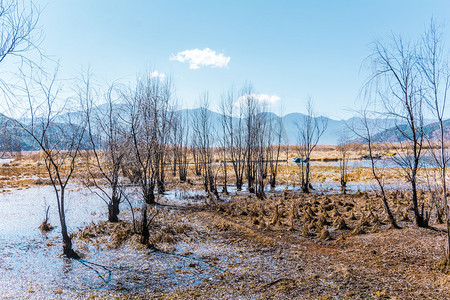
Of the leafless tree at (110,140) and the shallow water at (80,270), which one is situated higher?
the leafless tree at (110,140)

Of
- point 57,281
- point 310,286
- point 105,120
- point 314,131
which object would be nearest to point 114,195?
point 105,120

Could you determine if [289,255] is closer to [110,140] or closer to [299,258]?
[299,258]

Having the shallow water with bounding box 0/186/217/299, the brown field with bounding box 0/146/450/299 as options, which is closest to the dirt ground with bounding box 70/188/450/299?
the brown field with bounding box 0/146/450/299

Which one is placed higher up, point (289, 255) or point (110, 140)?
point (110, 140)

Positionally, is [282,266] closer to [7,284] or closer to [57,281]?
[57,281]

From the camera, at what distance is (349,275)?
6.53 metres

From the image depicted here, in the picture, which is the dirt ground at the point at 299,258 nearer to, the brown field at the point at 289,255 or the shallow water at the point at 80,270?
the brown field at the point at 289,255

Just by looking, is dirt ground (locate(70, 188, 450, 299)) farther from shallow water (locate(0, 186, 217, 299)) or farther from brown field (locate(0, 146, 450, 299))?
shallow water (locate(0, 186, 217, 299))

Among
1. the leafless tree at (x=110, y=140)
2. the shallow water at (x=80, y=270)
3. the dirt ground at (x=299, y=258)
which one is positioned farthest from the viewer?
the leafless tree at (x=110, y=140)

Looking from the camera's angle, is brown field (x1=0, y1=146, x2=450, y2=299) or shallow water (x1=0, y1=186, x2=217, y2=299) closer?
brown field (x1=0, y1=146, x2=450, y2=299)

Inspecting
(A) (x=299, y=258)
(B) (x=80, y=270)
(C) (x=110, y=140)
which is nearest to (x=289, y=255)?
(A) (x=299, y=258)

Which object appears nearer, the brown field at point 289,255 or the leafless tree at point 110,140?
the brown field at point 289,255

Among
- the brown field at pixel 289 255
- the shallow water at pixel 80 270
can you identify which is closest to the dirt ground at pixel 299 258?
the brown field at pixel 289 255

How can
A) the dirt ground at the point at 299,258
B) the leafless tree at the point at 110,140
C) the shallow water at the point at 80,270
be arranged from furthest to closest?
the leafless tree at the point at 110,140
the shallow water at the point at 80,270
the dirt ground at the point at 299,258
